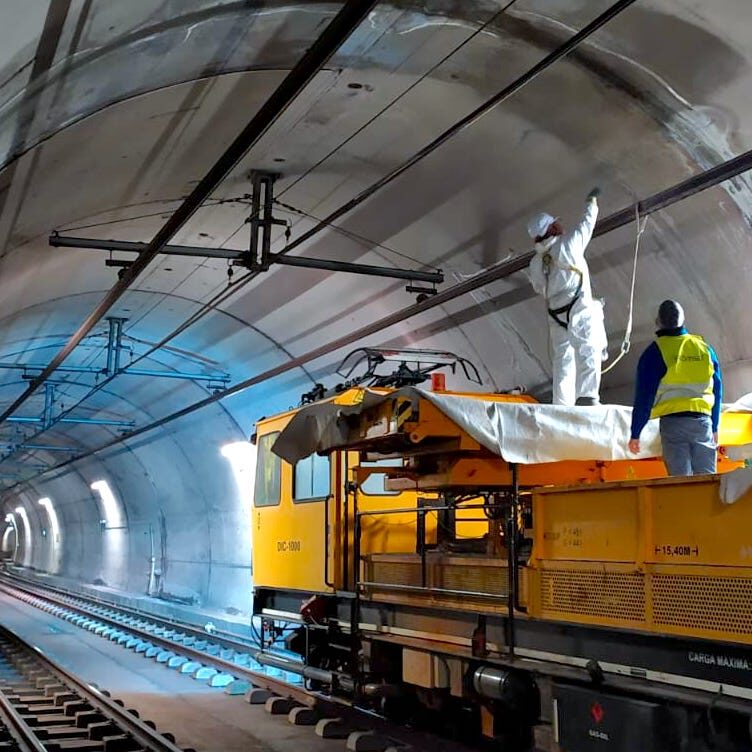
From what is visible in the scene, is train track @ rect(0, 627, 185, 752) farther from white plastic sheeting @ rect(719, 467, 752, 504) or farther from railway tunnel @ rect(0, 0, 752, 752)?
white plastic sheeting @ rect(719, 467, 752, 504)

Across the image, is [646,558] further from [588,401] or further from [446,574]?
[588,401]

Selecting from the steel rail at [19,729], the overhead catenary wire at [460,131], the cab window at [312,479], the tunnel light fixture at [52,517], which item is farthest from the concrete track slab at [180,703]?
the tunnel light fixture at [52,517]

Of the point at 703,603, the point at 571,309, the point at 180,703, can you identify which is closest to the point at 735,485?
the point at 703,603

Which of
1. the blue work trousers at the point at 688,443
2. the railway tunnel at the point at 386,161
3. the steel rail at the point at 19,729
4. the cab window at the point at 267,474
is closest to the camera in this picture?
the blue work trousers at the point at 688,443

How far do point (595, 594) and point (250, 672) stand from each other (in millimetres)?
7274

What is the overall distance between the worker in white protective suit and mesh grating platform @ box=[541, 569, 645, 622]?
2044mm

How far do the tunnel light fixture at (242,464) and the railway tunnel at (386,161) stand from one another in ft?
13.6

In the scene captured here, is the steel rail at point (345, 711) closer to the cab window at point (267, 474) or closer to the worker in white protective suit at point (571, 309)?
the cab window at point (267, 474)

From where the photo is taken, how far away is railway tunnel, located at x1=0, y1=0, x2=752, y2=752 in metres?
6.95

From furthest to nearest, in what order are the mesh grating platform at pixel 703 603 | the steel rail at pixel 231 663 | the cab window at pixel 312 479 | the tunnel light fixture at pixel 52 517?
the tunnel light fixture at pixel 52 517 → the steel rail at pixel 231 663 → the cab window at pixel 312 479 → the mesh grating platform at pixel 703 603

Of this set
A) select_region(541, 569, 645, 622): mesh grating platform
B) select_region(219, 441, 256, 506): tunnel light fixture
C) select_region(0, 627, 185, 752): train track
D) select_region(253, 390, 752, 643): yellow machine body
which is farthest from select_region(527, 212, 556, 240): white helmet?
select_region(219, 441, 256, 506): tunnel light fixture

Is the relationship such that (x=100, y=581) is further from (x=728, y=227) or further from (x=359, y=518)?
(x=728, y=227)

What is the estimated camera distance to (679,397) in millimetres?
6160

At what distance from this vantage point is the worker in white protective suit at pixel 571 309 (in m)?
7.54
